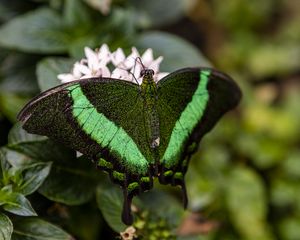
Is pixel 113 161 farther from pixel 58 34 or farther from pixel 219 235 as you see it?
pixel 219 235

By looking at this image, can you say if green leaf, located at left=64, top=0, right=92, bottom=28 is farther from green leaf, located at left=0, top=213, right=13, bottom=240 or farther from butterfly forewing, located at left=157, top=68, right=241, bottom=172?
green leaf, located at left=0, top=213, right=13, bottom=240

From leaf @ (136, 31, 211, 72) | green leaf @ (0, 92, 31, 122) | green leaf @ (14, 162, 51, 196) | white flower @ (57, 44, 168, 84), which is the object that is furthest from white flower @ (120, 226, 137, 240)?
leaf @ (136, 31, 211, 72)

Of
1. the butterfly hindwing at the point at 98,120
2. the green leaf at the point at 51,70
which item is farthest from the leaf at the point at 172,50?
the butterfly hindwing at the point at 98,120

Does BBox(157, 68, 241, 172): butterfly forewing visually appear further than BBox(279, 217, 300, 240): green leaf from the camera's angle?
No

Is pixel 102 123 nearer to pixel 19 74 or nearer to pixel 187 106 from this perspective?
pixel 187 106

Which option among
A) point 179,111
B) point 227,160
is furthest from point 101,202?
point 227,160

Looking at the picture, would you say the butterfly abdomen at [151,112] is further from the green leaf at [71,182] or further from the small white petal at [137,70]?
the green leaf at [71,182]
